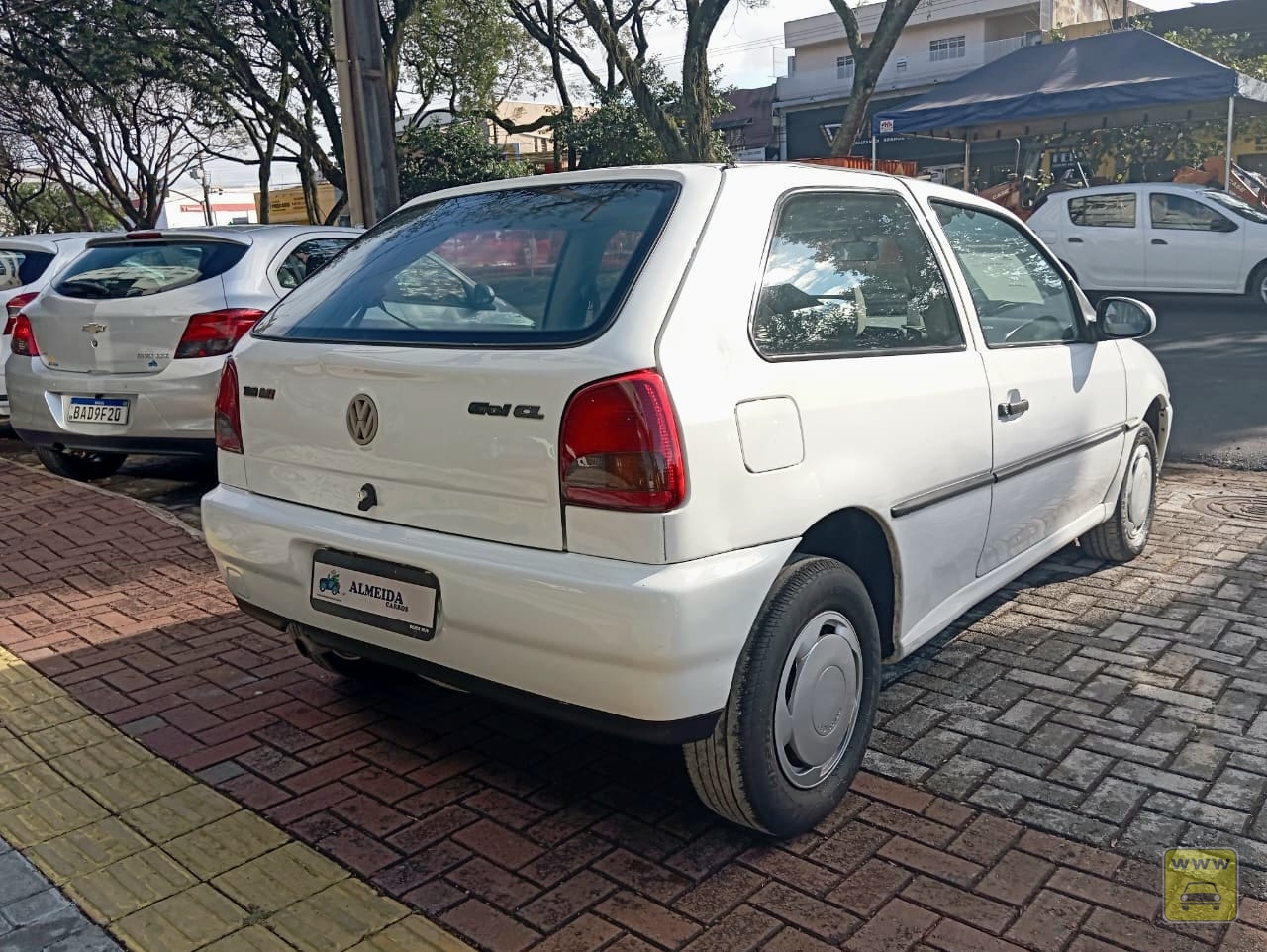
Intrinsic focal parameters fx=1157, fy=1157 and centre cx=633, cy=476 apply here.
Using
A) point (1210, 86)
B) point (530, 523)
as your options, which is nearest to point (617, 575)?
point (530, 523)

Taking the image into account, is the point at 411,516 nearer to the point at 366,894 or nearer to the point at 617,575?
the point at 617,575

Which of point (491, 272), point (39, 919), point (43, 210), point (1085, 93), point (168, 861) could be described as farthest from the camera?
point (43, 210)

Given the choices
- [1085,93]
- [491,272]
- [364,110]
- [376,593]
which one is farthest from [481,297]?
[1085,93]

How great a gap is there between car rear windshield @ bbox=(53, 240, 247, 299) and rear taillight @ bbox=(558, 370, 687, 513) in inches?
175

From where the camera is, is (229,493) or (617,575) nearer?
(617,575)

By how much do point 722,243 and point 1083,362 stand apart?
2.11 m

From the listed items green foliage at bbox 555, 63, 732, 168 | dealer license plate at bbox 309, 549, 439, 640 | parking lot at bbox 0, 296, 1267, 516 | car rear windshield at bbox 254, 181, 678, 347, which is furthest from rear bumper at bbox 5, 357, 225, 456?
green foliage at bbox 555, 63, 732, 168

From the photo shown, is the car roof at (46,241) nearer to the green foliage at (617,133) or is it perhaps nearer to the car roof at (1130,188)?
the car roof at (1130,188)

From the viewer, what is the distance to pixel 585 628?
2496mm

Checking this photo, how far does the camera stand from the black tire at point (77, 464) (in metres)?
7.22

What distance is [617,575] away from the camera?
2.47m

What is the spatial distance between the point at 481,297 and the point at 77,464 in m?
5.26

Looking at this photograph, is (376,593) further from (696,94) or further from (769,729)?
(696,94)

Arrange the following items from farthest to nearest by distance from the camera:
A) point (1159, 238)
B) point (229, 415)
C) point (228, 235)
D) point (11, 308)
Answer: point (1159, 238) → point (11, 308) → point (228, 235) → point (229, 415)
